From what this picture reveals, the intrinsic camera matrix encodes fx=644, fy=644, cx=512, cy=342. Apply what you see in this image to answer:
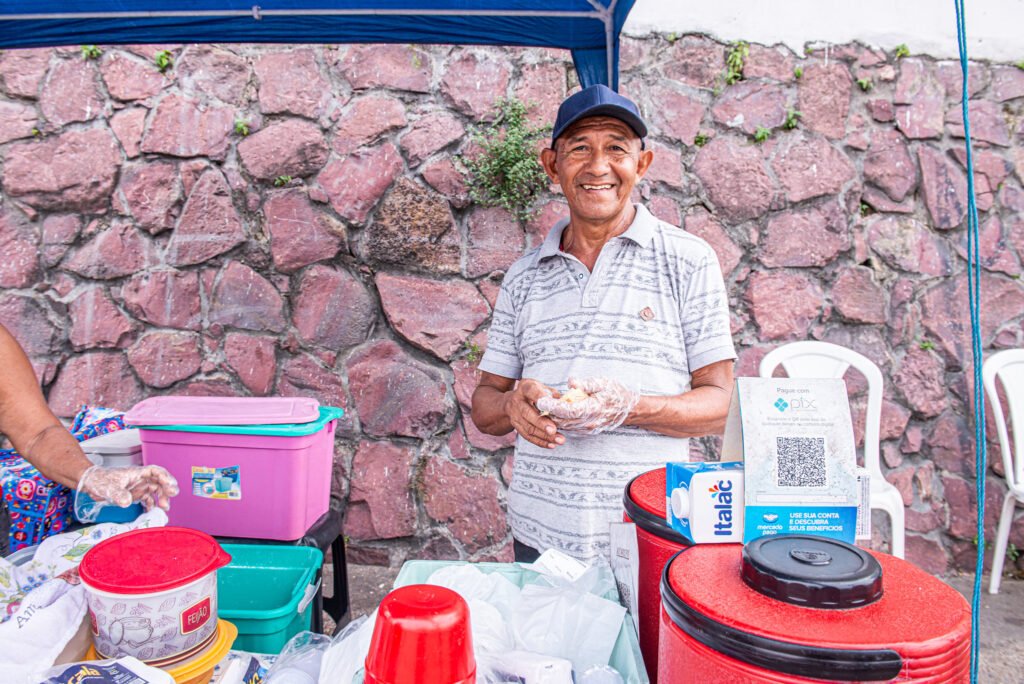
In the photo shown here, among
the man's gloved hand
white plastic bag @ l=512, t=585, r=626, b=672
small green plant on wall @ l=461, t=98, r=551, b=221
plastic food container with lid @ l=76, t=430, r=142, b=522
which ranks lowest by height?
white plastic bag @ l=512, t=585, r=626, b=672

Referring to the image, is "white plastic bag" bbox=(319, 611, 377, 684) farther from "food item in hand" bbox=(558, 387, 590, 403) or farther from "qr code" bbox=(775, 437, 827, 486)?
"food item in hand" bbox=(558, 387, 590, 403)

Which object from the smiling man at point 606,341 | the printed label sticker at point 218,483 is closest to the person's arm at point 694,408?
the smiling man at point 606,341

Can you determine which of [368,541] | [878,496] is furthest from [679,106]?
[368,541]

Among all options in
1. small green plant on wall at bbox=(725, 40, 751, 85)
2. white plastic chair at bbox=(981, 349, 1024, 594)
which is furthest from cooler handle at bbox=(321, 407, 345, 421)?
white plastic chair at bbox=(981, 349, 1024, 594)

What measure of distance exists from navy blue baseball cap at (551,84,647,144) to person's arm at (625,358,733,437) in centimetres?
68

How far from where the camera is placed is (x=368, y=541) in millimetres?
3283

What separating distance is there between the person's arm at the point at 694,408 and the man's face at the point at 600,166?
51cm

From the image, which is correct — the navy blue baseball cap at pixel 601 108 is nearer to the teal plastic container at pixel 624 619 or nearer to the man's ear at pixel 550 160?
the man's ear at pixel 550 160

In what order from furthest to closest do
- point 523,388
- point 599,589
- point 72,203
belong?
point 72,203 → point 523,388 → point 599,589

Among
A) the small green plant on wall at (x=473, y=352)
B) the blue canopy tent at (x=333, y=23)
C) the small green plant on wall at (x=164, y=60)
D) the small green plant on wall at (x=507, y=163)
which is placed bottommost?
the small green plant on wall at (x=473, y=352)

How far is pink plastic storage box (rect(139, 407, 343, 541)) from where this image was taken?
2.06 metres

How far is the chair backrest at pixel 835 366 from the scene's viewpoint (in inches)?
119

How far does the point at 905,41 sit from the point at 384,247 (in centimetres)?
275

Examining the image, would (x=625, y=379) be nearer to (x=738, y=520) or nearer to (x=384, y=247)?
(x=738, y=520)
